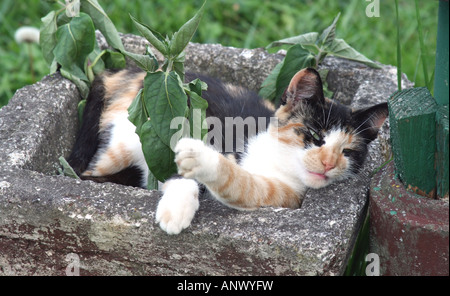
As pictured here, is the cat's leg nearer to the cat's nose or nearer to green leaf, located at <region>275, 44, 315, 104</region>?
the cat's nose

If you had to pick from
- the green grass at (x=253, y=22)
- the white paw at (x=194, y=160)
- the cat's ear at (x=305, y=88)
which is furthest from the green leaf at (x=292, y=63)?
the green grass at (x=253, y=22)

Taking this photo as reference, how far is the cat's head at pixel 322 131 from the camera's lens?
191 centimetres

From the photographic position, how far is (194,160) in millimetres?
1644

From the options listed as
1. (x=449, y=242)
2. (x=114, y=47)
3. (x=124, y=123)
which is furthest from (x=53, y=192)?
(x=449, y=242)

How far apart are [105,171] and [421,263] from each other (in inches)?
47.8

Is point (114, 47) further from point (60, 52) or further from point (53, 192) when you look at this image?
point (53, 192)

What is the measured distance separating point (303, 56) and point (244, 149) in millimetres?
493

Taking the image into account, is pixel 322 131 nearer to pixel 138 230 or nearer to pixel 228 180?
pixel 228 180

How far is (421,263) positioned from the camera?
1.60 metres

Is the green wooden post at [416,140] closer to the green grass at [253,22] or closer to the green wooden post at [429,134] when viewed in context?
the green wooden post at [429,134]

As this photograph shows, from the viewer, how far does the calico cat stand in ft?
5.63

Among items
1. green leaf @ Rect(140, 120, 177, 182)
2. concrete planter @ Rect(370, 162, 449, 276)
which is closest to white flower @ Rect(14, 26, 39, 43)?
green leaf @ Rect(140, 120, 177, 182)

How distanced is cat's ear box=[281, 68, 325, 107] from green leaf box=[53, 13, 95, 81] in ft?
2.65

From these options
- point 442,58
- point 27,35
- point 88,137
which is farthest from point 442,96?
point 27,35
